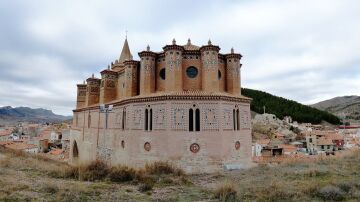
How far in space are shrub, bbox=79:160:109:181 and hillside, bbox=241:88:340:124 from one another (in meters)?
104

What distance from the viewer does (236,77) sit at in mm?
21344

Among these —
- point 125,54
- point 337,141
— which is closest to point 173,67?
point 125,54

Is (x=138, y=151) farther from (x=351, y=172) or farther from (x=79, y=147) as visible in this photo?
(x=79, y=147)

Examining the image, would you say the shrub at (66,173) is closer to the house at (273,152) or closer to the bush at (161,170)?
the bush at (161,170)

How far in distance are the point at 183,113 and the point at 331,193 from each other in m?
10.3

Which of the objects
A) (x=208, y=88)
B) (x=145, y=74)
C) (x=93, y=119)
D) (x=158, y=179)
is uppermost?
(x=145, y=74)

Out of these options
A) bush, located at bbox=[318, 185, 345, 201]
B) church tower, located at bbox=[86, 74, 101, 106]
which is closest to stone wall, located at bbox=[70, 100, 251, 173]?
bush, located at bbox=[318, 185, 345, 201]

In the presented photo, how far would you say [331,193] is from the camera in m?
9.21

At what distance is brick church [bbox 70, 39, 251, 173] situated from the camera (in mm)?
17844

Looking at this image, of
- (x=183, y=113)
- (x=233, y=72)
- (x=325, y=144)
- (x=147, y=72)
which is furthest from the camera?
(x=325, y=144)

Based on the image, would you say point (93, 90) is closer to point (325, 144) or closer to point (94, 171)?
point (94, 171)

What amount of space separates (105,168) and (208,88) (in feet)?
30.7

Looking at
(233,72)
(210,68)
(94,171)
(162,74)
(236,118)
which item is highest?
(233,72)

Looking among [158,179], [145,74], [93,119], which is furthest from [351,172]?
[93,119]
